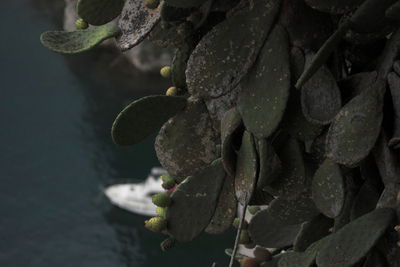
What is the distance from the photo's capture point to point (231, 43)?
70 cm

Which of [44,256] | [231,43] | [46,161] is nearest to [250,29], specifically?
[231,43]

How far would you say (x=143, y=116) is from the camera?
0.78 meters

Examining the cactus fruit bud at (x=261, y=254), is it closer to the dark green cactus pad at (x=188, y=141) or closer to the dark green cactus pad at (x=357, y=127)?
the dark green cactus pad at (x=188, y=141)

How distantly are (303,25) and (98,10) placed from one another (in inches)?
9.3

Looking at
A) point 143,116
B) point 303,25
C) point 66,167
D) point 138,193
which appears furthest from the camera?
point 66,167

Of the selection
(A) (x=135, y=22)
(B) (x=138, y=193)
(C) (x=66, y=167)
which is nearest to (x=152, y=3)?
(A) (x=135, y=22)

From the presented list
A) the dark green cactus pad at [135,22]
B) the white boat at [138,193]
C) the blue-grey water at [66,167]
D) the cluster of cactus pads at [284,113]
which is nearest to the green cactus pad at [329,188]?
the cluster of cactus pads at [284,113]

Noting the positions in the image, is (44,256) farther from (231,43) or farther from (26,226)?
(231,43)

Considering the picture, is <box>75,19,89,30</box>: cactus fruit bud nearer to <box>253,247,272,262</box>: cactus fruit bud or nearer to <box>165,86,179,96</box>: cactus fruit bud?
<box>165,86,179,96</box>: cactus fruit bud

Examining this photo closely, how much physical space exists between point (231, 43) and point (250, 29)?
0.07 feet

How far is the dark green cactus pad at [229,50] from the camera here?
689 millimetres

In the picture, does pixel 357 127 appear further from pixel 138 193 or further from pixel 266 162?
pixel 138 193

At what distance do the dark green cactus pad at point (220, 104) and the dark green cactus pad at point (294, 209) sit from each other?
109mm

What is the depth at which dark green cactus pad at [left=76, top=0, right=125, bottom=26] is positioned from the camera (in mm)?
779
